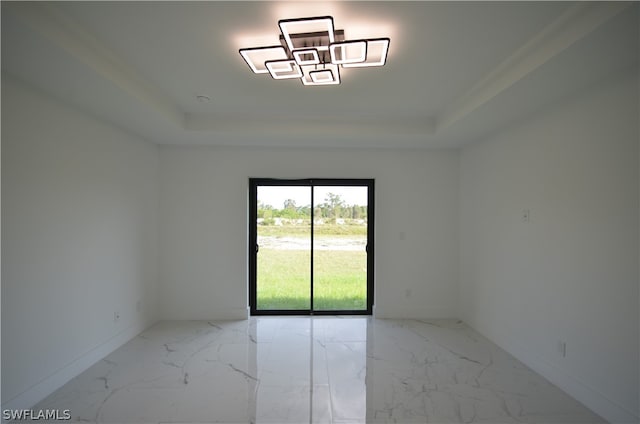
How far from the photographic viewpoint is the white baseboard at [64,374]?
220 centimetres

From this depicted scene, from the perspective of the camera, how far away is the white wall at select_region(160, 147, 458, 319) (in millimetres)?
4125

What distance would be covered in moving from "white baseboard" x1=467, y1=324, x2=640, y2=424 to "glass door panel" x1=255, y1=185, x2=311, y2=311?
2568 mm

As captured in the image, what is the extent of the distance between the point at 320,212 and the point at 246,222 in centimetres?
103

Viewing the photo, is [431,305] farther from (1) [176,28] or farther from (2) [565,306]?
(1) [176,28]

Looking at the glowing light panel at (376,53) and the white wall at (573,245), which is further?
the white wall at (573,245)

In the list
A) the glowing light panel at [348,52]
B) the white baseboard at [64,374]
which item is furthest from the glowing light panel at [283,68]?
the white baseboard at [64,374]

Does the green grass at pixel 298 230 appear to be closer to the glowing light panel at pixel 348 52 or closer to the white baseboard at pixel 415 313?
the white baseboard at pixel 415 313

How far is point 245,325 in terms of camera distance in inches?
155

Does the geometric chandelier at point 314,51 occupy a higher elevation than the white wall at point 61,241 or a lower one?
higher

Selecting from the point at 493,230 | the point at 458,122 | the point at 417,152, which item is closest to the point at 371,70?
the point at 458,122

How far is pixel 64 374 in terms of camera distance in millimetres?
2562

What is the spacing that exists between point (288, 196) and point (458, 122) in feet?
7.60

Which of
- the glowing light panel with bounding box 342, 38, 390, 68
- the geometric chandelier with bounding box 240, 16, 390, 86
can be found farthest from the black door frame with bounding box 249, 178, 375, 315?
the glowing light panel with bounding box 342, 38, 390, 68

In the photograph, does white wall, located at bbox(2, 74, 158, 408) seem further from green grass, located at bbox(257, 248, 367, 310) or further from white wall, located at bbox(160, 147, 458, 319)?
green grass, located at bbox(257, 248, 367, 310)
